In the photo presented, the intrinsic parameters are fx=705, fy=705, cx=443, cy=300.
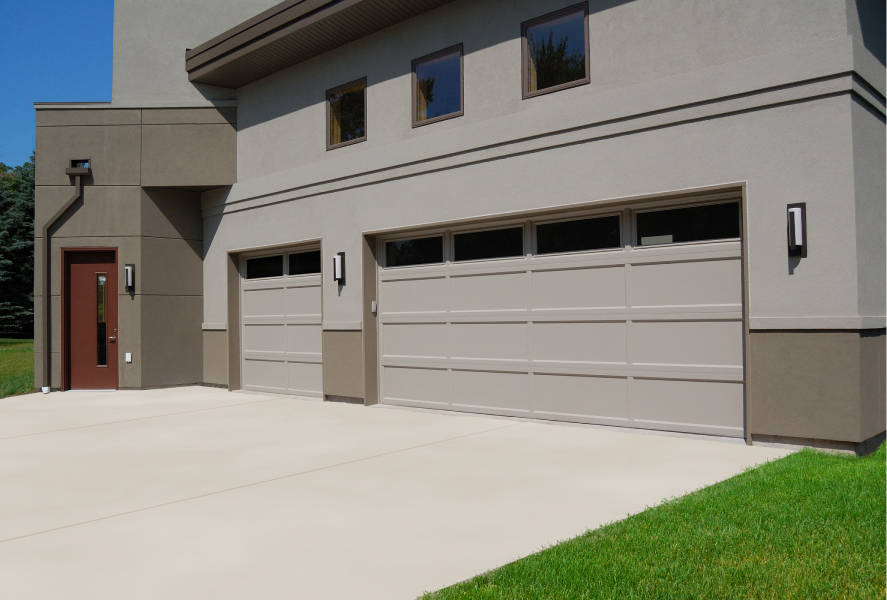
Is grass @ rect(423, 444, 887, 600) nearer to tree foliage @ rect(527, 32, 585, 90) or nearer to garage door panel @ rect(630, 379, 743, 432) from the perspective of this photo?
garage door panel @ rect(630, 379, 743, 432)

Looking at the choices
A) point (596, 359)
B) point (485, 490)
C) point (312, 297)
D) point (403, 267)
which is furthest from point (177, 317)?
point (485, 490)

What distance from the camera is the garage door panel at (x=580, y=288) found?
28.2 ft

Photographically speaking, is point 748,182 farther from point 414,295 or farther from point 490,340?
point 414,295

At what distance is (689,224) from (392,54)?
5.48m

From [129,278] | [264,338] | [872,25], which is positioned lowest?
[264,338]

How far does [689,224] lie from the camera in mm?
8078

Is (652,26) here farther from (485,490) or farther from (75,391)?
(75,391)

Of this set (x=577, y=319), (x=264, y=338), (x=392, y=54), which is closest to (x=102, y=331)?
(x=264, y=338)

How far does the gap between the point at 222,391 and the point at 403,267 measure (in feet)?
17.1

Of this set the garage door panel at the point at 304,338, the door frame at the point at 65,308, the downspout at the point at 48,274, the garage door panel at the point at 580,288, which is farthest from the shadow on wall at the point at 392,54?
the garage door panel at the point at 304,338

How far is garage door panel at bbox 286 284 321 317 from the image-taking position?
1241 cm

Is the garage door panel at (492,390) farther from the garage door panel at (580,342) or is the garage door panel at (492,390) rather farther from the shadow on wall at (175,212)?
the shadow on wall at (175,212)

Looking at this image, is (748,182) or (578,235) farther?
(578,235)

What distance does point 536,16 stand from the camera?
9.16 metres
